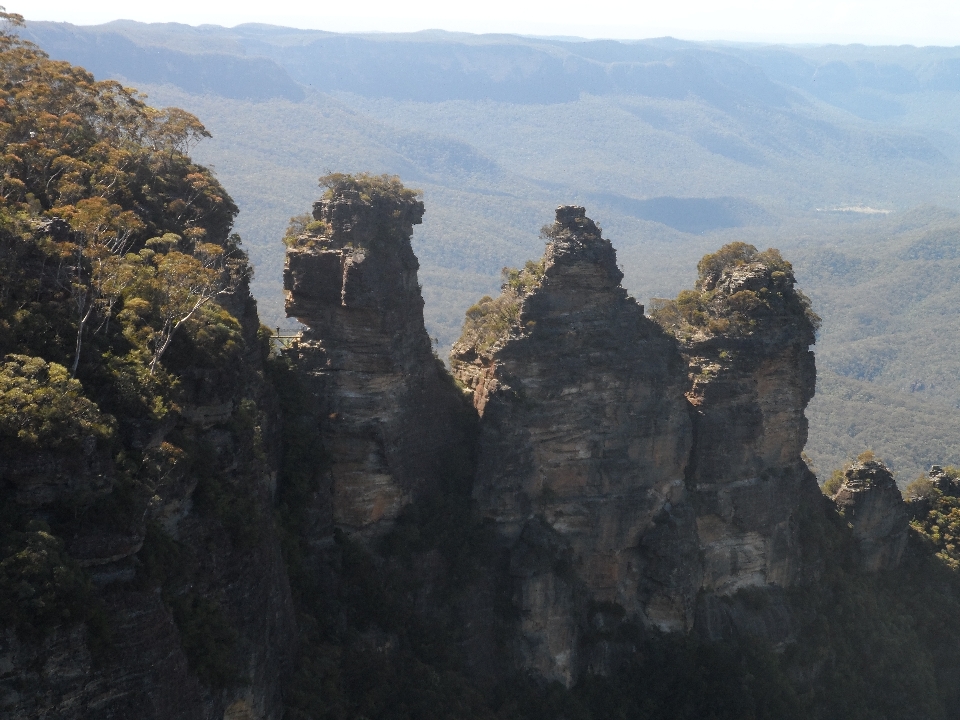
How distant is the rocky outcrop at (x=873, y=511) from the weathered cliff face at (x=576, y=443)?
32.7 feet

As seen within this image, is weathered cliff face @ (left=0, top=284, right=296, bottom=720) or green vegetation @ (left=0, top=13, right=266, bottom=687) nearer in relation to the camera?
weathered cliff face @ (left=0, top=284, right=296, bottom=720)

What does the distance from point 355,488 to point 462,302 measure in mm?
99166

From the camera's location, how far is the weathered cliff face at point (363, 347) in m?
31.3

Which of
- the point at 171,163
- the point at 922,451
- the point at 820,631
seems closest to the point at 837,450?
the point at 922,451

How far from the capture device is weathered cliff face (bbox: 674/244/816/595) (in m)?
36.7

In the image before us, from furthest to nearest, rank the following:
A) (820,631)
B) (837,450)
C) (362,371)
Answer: (837,450), (820,631), (362,371)

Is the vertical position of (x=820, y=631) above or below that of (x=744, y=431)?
below

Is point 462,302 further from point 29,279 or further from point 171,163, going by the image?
point 29,279

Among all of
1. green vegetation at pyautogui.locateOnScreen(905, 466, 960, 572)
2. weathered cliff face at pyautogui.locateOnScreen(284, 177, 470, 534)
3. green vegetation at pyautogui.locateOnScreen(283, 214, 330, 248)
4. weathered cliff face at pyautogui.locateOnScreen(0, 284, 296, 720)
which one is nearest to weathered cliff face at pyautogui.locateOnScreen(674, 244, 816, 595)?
weathered cliff face at pyautogui.locateOnScreen(284, 177, 470, 534)

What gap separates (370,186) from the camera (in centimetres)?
3259

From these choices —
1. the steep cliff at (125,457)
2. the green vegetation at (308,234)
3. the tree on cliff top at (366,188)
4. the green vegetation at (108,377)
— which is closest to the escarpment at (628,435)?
the tree on cliff top at (366,188)

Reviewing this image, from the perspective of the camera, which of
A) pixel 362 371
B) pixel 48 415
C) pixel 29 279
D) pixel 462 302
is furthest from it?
pixel 462 302

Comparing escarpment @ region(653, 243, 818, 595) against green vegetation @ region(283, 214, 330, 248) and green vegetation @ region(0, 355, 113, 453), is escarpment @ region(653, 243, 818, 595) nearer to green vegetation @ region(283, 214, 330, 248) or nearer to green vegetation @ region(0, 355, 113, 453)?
green vegetation @ region(283, 214, 330, 248)

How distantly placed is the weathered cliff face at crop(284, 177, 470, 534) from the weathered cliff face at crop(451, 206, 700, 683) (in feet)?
9.54
